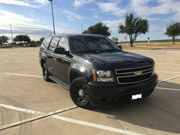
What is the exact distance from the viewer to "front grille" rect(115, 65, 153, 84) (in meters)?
3.02

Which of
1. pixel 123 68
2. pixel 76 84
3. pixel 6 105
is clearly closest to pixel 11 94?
pixel 6 105

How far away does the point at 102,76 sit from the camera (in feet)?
9.86

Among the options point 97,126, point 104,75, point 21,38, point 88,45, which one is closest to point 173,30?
point 88,45

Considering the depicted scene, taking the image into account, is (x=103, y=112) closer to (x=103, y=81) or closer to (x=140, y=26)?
(x=103, y=81)

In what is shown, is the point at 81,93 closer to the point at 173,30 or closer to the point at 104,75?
the point at 104,75

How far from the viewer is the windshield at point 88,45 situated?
158 inches

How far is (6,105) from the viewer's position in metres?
3.87

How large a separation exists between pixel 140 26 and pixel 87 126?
118 feet

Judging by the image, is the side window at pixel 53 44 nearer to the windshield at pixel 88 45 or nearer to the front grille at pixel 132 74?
the windshield at pixel 88 45

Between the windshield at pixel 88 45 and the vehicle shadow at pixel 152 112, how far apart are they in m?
1.48

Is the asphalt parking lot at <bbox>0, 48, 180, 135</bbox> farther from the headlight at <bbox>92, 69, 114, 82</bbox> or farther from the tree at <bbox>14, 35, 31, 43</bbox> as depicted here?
the tree at <bbox>14, 35, 31, 43</bbox>

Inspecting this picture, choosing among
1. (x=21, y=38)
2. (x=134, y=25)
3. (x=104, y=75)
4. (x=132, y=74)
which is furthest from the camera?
(x=21, y=38)

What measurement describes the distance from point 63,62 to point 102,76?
1548mm

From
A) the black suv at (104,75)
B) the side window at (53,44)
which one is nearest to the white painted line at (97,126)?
the black suv at (104,75)
